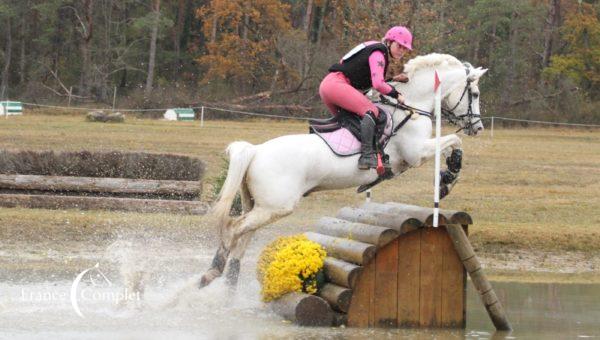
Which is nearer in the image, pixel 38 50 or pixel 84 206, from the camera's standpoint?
pixel 84 206

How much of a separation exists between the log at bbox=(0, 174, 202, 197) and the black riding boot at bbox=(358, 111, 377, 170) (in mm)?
5819

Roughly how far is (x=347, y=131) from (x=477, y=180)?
458 inches

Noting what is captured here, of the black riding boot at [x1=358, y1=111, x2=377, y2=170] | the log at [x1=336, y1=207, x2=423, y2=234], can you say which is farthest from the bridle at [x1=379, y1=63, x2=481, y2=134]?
A: the log at [x1=336, y1=207, x2=423, y2=234]

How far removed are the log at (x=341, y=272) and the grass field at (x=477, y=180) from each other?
4493 millimetres

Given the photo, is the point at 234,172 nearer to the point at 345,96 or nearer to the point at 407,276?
the point at 345,96

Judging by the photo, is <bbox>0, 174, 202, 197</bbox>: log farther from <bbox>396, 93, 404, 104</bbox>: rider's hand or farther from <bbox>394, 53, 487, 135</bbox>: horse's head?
<bbox>396, 93, 404, 104</bbox>: rider's hand

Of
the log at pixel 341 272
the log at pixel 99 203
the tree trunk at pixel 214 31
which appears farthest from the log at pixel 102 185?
the tree trunk at pixel 214 31

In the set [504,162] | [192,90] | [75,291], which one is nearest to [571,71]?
[192,90]

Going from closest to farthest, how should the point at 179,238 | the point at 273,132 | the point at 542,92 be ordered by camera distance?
1. the point at 179,238
2. the point at 273,132
3. the point at 542,92

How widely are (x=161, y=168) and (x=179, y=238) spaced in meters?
3.12

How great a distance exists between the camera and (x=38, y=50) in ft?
208

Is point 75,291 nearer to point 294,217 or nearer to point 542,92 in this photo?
point 294,217

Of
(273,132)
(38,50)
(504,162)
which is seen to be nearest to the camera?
(504,162)

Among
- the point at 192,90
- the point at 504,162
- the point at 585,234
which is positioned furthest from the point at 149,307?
the point at 192,90
